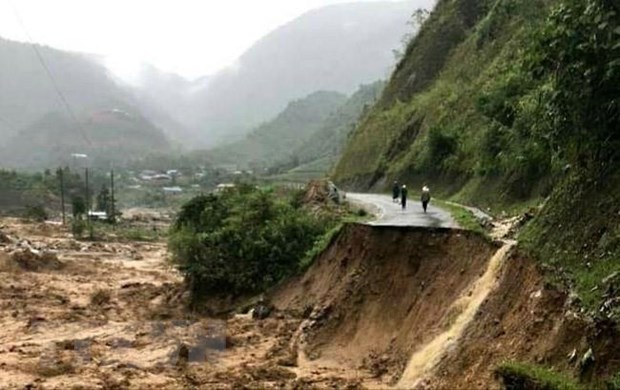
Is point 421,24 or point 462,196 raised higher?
point 421,24

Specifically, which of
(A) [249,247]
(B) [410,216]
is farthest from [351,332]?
(A) [249,247]

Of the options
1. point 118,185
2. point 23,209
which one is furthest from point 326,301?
point 118,185

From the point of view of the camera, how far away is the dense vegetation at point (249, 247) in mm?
29031

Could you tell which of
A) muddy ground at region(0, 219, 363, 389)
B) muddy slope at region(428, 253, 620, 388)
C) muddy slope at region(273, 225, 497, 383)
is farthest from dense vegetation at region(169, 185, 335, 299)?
muddy slope at region(428, 253, 620, 388)

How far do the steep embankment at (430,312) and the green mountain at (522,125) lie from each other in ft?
3.20

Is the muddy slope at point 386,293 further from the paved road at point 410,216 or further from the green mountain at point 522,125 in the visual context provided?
the green mountain at point 522,125

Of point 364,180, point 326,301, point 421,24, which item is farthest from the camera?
point 421,24

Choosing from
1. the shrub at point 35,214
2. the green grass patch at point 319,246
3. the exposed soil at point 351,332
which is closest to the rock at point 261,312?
the exposed soil at point 351,332

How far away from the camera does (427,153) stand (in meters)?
40.9

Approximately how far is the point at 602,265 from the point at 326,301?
1163cm

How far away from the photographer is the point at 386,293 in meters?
22.7

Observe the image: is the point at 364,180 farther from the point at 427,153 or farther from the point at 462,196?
the point at 462,196

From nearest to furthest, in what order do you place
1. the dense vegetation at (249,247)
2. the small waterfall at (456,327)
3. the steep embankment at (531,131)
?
the steep embankment at (531,131) → the small waterfall at (456,327) → the dense vegetation at (249,247)

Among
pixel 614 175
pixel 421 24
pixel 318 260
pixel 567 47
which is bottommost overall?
pixel 318 260
